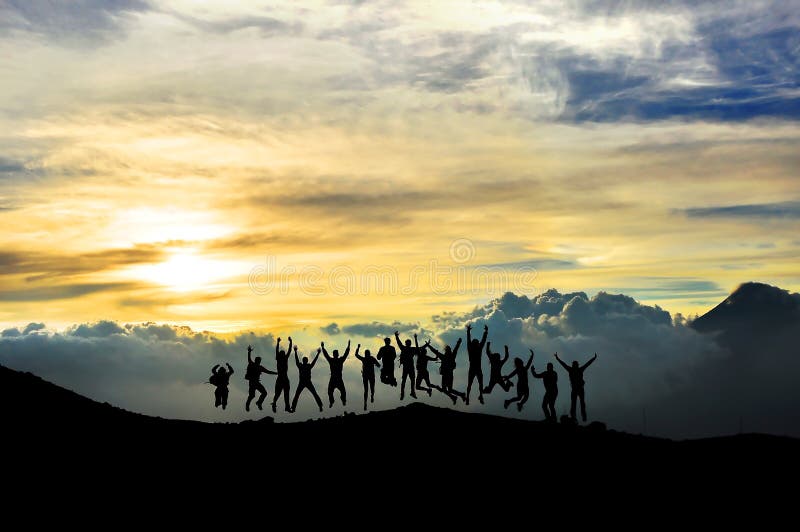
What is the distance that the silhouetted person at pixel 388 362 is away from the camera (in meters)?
37.7

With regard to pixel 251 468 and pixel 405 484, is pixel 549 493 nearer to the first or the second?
pixel 405 484

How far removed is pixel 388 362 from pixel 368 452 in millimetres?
11998

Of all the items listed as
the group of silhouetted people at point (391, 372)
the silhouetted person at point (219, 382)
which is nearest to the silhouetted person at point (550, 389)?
the group of silhouetted people at point (391, 372)

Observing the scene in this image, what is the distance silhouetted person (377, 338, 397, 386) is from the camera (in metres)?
37.7

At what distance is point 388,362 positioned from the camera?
1489 inches

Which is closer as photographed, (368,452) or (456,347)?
(368,452)

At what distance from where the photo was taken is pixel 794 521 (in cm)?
2131

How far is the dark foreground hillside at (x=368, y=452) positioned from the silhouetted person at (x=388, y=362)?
7.03 meters

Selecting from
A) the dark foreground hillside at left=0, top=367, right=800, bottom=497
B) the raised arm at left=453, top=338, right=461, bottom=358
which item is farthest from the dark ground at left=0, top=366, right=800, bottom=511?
the raised arm at left=453, top=338, right=461, bottom=358

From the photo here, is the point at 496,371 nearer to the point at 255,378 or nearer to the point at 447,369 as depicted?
the point at 447,369

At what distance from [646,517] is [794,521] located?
158 inches

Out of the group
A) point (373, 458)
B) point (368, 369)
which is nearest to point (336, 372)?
point (368, 369)

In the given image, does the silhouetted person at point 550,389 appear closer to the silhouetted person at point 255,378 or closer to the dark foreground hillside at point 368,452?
the dark foreground hillside at point 368,452

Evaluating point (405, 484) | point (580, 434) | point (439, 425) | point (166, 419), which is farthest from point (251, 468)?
point (580, 434)
